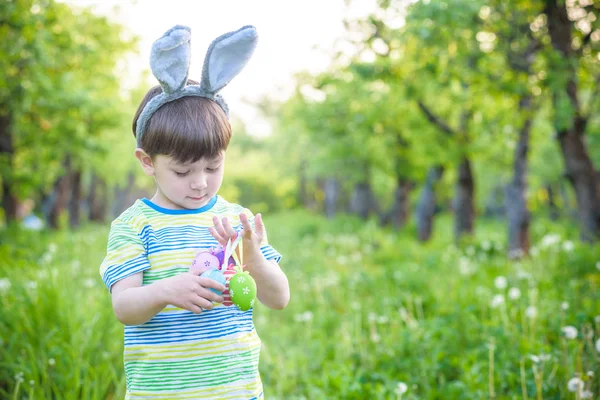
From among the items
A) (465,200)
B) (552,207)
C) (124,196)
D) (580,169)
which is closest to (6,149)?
(465,200)

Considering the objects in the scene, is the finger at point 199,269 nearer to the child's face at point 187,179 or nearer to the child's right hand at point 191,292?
the child's right hand at point 191,292

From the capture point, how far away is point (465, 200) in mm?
12234

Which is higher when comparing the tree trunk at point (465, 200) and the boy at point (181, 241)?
the boy at point (181, 241)

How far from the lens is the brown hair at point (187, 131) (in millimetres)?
1691

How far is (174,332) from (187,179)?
0.49m

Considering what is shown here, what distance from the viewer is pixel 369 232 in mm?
13586

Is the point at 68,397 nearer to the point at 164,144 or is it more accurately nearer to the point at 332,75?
the point at 164,144

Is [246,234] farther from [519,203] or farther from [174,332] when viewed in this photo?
[519,203]

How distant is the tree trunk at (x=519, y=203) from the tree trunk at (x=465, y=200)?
8.10ft

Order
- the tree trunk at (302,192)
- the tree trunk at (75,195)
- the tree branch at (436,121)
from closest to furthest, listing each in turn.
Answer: the tree branch at (436,121)
the tree trunk at (75,195)
the tree trunk at (302,192)

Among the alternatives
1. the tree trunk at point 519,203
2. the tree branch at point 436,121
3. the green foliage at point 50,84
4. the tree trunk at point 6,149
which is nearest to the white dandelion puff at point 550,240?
the tree trunk at point 519,203

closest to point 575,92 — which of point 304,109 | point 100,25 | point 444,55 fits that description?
point 444,55

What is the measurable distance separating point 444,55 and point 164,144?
20.1ft

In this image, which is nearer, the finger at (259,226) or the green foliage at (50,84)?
the finger at (259,226)
